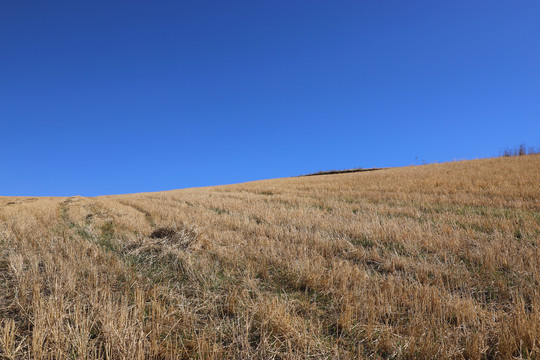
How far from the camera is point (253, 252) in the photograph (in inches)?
215

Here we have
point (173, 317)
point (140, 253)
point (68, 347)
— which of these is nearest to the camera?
point (68, 347)

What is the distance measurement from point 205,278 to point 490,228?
7.53 metres

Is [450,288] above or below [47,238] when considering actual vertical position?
below

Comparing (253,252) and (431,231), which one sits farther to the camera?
(431,231)

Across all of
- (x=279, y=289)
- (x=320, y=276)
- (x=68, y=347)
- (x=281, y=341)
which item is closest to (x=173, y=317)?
(x=68, y=347)

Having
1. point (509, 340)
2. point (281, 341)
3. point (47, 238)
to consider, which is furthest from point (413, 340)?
point (47, 238)

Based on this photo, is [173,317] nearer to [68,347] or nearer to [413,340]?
[68,347]

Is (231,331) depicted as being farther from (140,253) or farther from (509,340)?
(140,253)

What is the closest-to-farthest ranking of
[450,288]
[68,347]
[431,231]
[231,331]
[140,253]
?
[68,347] → [231,331] → [450,288] → [140,253] → [431,231]

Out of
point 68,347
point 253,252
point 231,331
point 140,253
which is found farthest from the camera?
point 140,253

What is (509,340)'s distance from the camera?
100 inches

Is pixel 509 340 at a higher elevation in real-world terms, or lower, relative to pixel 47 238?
lower

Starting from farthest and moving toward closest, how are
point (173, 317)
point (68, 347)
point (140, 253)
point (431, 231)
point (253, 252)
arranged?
1. point (431, 231)
2. point (140, 253)
3. point (253, 252)
4. point (173, 317)
5. point (68, 347)

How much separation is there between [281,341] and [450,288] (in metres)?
2.82
